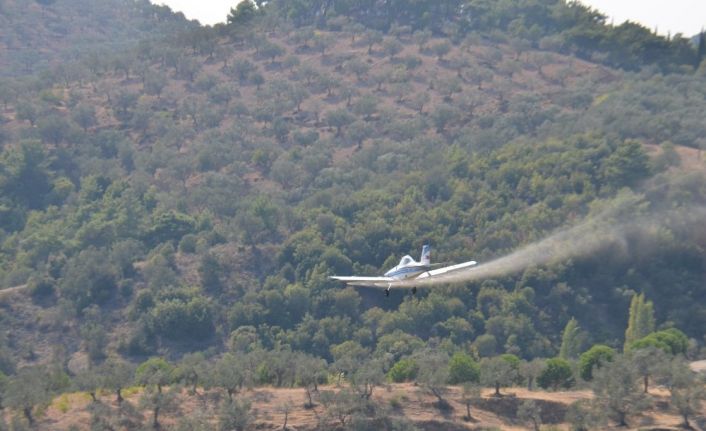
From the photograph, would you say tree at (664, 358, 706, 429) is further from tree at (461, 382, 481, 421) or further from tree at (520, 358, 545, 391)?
tree at (461, 382, 481, 421)

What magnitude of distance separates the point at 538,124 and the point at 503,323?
197 ft

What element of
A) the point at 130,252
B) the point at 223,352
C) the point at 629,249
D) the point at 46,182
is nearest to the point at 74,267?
the point at 130,252

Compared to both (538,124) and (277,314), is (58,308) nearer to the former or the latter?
(277,314)

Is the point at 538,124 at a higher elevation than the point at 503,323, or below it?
higher

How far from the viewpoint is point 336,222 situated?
138875 millimetres

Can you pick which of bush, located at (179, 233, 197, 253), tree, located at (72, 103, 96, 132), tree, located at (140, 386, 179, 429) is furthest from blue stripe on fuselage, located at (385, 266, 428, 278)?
tree, located at (72, 103, 96, 132)

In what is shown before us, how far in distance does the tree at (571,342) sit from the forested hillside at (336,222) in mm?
456

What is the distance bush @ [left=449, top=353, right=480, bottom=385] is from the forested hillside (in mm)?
1208

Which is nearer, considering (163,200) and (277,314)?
(277,314)

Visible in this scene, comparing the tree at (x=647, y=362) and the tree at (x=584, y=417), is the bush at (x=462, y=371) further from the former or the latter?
the tree at (x=647, y=362)

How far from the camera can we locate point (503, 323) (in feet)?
386

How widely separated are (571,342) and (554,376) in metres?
22.9

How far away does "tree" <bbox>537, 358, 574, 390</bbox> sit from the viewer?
294 ft

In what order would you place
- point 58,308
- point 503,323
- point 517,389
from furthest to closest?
point 58,308, point 503,323, point 517,389
